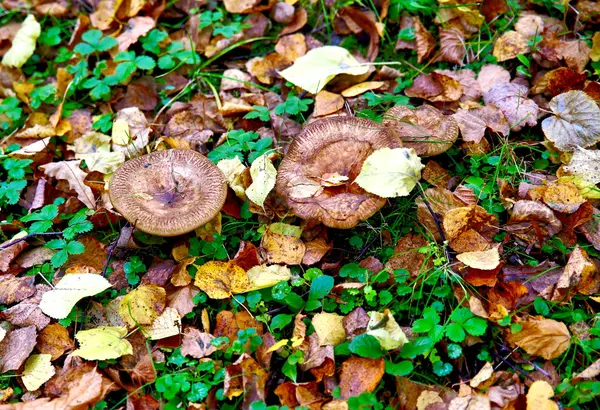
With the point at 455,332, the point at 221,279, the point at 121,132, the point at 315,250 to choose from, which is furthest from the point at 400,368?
the point at 121,132

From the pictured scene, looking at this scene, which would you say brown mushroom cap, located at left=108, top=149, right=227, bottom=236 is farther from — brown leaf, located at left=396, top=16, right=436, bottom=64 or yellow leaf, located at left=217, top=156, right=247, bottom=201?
brown leaf, located at left=396, top=16, right=436, bottom=64

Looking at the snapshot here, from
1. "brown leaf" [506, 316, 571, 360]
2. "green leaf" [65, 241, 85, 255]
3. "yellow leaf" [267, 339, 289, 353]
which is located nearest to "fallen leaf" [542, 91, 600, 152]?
"brown leaf" [506, 316, 571, 360]

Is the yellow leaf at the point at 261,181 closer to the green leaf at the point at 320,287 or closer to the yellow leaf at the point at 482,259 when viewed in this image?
the green leaf at the point at 320,287

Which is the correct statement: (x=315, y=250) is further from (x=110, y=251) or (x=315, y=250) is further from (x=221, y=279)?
(x=110, y=251)

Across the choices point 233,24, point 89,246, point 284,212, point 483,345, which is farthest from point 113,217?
point 483,345

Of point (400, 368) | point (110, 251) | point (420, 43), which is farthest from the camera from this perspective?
point (420, 43)

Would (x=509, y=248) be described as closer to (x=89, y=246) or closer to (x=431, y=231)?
(x=431, y=231)

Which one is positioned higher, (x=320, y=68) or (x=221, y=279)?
(x=320, y=68)

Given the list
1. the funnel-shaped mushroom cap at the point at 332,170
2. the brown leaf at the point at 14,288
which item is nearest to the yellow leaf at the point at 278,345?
the funnel-shaped mushroom cap at the point at 332,170

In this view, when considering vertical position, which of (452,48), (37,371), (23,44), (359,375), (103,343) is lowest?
(37,371)
